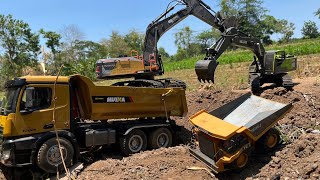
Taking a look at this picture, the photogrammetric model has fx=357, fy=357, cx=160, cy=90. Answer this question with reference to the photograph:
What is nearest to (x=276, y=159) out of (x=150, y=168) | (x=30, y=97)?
(x=150, y=168)

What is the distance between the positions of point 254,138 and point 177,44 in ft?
243

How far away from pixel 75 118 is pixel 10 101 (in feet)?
5.52

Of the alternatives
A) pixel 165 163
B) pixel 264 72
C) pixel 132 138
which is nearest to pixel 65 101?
pixel 132 138

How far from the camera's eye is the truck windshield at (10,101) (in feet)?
25.7

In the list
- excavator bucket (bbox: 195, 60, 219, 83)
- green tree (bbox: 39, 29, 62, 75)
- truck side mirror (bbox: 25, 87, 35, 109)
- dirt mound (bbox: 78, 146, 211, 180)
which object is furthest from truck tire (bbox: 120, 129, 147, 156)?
green tree (bbox: 39, 29, 62, 75)

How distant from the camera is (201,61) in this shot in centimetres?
1100

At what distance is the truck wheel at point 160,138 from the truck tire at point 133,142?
8.3 inches

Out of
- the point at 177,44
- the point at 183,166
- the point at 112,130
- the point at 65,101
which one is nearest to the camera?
the point at 183,166

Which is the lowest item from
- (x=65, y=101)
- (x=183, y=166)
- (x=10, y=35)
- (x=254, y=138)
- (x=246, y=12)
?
(x=183, y=166)

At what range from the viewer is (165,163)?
25.5 feet

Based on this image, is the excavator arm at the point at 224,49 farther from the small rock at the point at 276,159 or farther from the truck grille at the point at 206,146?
the small rock at the point at 276,159

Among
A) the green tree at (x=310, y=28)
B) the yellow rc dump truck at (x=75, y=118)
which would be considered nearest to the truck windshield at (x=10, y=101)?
the yellow rc dump truck at (x=75, y=118)

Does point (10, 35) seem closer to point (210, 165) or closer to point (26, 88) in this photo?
point (26, 88)

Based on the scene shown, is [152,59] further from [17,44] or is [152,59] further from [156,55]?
[17,44]
